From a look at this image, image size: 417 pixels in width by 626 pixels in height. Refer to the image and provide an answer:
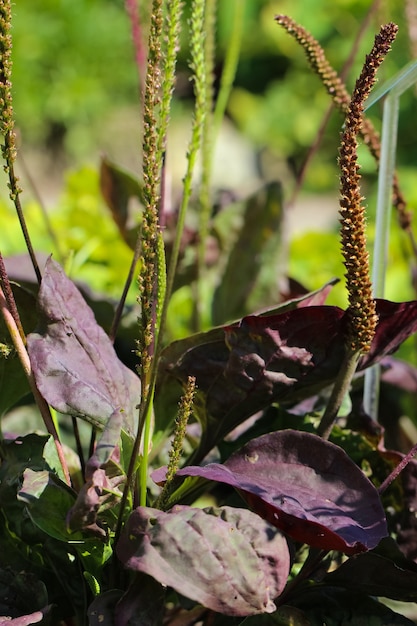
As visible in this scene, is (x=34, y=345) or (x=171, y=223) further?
(x=171, y=223)

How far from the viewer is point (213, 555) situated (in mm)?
559

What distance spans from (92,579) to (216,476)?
0.14 metres

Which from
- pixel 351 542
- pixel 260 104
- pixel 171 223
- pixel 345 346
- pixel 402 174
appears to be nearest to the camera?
pixel 351 542

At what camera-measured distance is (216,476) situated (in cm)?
60

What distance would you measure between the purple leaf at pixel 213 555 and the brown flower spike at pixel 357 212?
167mm

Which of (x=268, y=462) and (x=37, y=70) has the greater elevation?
(x=37, y=70)

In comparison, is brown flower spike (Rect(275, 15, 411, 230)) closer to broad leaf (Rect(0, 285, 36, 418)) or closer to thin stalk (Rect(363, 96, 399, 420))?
thin stalk (Rect(363, 96, 399, 420))

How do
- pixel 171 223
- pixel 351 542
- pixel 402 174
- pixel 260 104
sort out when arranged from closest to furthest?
pixel 351 542 < pixel 171 223 < pixel 402 174 < pixel 260 104

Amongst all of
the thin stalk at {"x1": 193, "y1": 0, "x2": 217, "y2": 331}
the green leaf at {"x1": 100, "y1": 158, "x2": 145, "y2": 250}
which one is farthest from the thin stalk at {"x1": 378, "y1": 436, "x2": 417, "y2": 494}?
the green leaf at {"x1": 100, "y1": 158, "x2": 145, "y2": 250}

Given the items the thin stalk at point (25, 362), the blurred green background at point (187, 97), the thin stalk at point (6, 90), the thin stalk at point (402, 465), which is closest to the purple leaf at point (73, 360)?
the thin stalk at point (25, 362)

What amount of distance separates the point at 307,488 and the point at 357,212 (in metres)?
0.22

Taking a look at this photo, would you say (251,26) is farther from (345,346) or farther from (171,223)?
(345,346)

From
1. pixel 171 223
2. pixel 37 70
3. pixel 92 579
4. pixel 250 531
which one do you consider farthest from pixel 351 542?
pixel 37 70


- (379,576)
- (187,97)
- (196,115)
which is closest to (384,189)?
(196,115)
